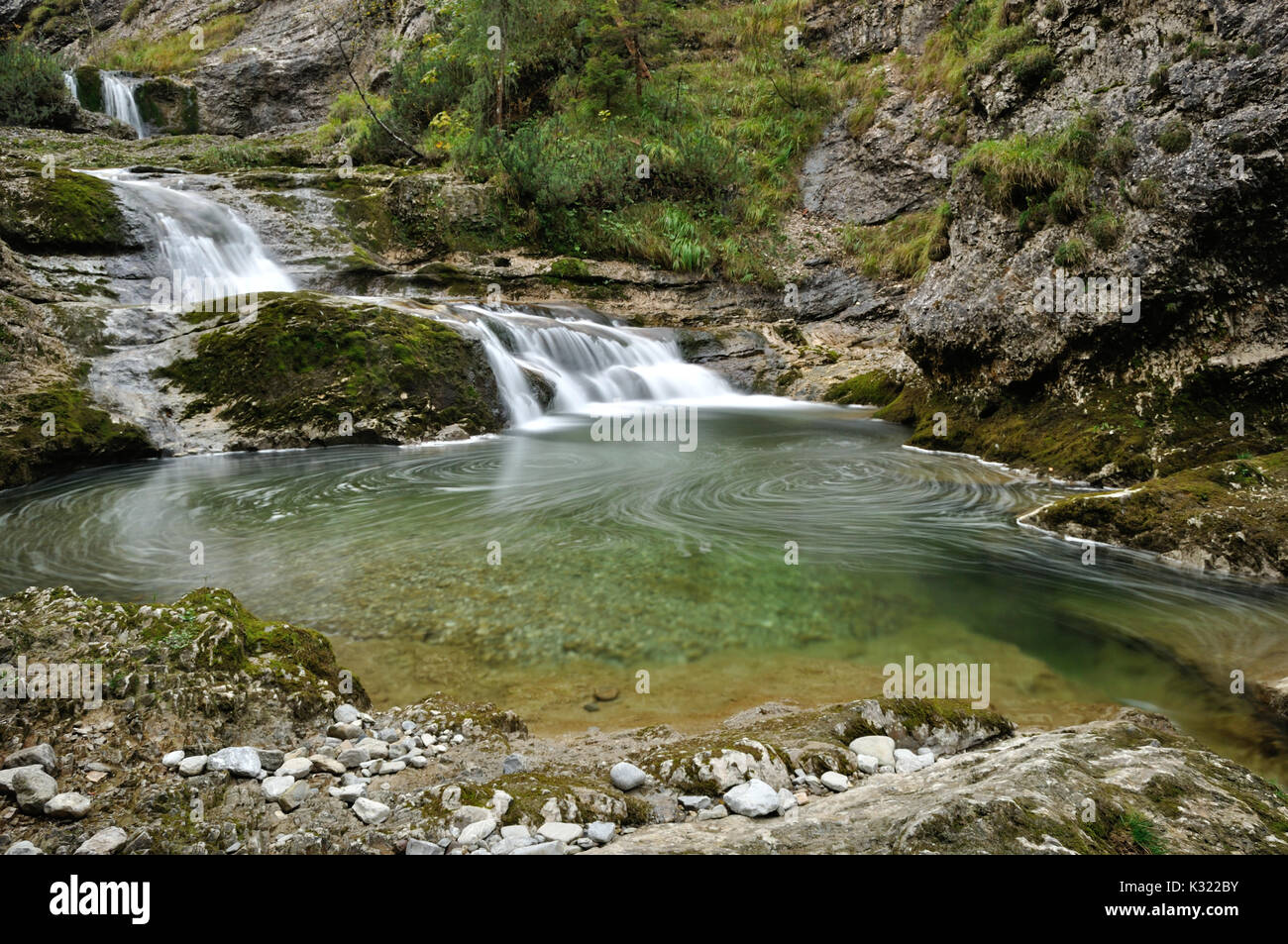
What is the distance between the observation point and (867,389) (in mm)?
14039

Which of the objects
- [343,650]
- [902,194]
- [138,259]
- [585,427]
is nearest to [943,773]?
[343,650]

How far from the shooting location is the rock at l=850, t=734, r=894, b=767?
8.43ft

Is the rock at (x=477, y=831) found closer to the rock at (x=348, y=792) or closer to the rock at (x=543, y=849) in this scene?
the rock at (x=543, y=849)

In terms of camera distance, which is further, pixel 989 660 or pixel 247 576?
pixel 247 576

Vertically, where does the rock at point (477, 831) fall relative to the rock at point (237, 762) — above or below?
below

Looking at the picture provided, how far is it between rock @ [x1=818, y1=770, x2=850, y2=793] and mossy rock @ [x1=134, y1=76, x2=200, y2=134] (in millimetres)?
35411

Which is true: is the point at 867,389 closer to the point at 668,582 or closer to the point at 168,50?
the point at 668,582

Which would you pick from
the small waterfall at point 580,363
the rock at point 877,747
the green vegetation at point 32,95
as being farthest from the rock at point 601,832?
the green vegetation at point 32,95

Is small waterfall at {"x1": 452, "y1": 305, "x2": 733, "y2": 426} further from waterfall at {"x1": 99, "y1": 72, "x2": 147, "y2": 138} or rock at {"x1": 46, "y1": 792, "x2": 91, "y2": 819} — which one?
waterfall at {"x1": 99, "y1": 72, "x2": 147, "y2": 138}

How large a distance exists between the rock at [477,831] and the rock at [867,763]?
1.37m

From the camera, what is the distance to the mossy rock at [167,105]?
89.1 ft
